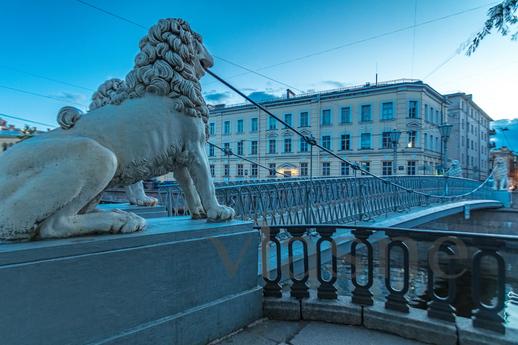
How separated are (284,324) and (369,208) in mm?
7316

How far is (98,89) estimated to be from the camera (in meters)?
3.41

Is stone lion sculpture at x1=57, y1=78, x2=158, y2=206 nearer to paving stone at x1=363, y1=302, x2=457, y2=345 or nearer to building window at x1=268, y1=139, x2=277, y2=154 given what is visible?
paving stone at x1=363, y1=302, x2=457, y2=345

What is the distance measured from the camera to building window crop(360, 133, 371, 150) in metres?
29.4

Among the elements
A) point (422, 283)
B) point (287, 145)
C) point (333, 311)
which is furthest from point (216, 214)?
point (287, 145)

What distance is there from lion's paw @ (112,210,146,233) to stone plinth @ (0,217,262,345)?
83 mm

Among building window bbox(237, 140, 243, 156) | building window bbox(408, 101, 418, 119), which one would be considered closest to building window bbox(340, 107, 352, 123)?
building window bbox(408, 101, 418, 119)

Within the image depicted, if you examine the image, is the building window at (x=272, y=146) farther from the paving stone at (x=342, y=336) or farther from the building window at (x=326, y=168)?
the paving stone at (x=342, y=336)

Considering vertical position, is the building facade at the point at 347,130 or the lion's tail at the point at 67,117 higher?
the building facade at the point at 347,130

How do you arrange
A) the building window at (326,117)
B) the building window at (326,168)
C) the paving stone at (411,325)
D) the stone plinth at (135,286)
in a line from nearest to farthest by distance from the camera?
the stone plinth at (135,286) → the paving stone at (411,325) → the building window at (326,168) → the building window at (326,117)

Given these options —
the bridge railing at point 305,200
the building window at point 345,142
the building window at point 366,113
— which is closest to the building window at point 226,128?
the building window at point 345,142

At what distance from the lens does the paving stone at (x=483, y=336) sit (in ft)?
6.45

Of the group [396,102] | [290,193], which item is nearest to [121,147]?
[290,193]

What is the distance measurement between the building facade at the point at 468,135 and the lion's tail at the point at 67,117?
4038 cm

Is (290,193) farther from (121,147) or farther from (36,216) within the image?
(36,216)
